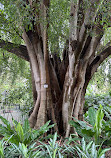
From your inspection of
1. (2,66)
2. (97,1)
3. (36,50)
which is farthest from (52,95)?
(2,66)

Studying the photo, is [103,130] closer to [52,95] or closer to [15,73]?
[52,95]

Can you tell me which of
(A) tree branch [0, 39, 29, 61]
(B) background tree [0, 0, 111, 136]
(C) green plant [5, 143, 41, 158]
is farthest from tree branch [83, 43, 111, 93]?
(C) green plant [5, 143, 41, 158]

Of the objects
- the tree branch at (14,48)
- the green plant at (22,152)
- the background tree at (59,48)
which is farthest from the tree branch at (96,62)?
the green plant at (22,152)

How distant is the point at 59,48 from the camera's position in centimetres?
294

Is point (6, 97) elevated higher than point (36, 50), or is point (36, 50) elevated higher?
point (36, 50)

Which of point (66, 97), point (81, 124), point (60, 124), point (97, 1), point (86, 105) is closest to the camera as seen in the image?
point (97, 1)

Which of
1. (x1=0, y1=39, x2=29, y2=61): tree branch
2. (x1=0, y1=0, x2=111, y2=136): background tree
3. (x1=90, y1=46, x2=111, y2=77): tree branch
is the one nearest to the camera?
(x1=0, y1=0, x2=111, y2=136): background tree

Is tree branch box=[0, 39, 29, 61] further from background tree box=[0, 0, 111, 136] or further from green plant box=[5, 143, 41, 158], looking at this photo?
green plant box=[5, 143, 41, 158]

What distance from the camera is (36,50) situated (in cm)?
317

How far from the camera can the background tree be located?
7.77ft

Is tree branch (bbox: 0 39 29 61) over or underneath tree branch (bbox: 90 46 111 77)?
over

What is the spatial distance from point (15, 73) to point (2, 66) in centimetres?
46

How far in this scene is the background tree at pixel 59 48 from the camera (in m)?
2.37

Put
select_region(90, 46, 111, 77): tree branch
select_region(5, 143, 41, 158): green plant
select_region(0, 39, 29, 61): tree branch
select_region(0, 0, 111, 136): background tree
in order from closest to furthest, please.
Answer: select_region(5, 143, 41, 158): green plant < select_region(0, 0, 111, 136): background tree < select_region(90, 46, 111, 77): tree branch < select_region(0, 39, 29, 61): tree branch
